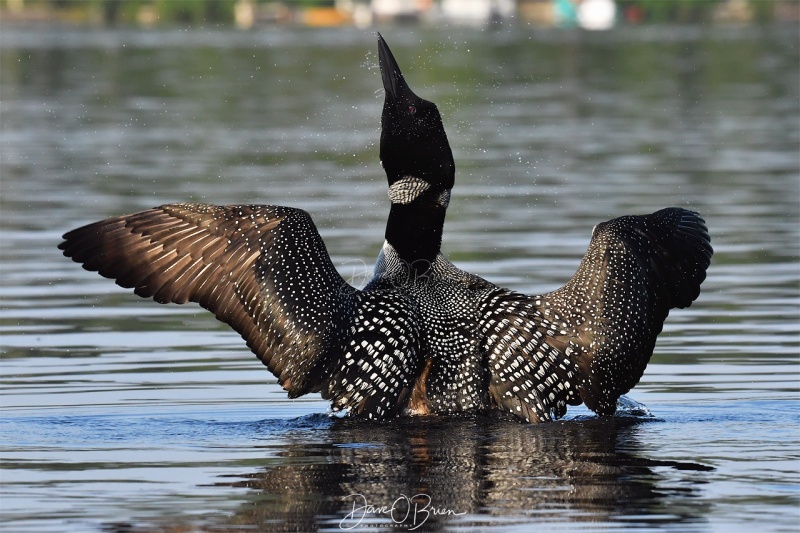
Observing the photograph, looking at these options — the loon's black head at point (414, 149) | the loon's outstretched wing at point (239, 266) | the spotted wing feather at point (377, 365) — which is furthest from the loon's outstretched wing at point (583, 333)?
the loon's outstretched wing at point (239, 266)

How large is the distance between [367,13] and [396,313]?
344 ft

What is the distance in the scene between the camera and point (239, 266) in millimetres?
7531

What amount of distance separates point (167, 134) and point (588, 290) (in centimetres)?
1764

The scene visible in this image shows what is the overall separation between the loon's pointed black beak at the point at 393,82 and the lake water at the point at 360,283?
4.81 ft

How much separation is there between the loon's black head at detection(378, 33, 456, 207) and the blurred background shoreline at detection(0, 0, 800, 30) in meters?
83.9

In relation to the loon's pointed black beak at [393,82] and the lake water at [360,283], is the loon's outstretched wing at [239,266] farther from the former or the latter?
the loon's pointed black beak at [393,82]

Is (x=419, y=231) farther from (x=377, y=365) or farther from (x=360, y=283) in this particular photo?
(x=360, y=283)

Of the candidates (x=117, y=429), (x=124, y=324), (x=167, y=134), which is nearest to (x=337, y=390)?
(x=117, y=429)

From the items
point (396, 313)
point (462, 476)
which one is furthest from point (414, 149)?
point (462, 476)

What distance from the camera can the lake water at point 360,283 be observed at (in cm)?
611

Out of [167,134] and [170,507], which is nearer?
[170,507]

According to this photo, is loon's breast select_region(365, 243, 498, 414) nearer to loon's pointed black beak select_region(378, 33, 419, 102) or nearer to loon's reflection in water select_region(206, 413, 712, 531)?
loon's reflection in water select_region(206, 413, 712, 531)

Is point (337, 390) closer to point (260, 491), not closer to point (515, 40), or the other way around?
point (260, 491)

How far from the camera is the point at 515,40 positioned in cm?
7156
